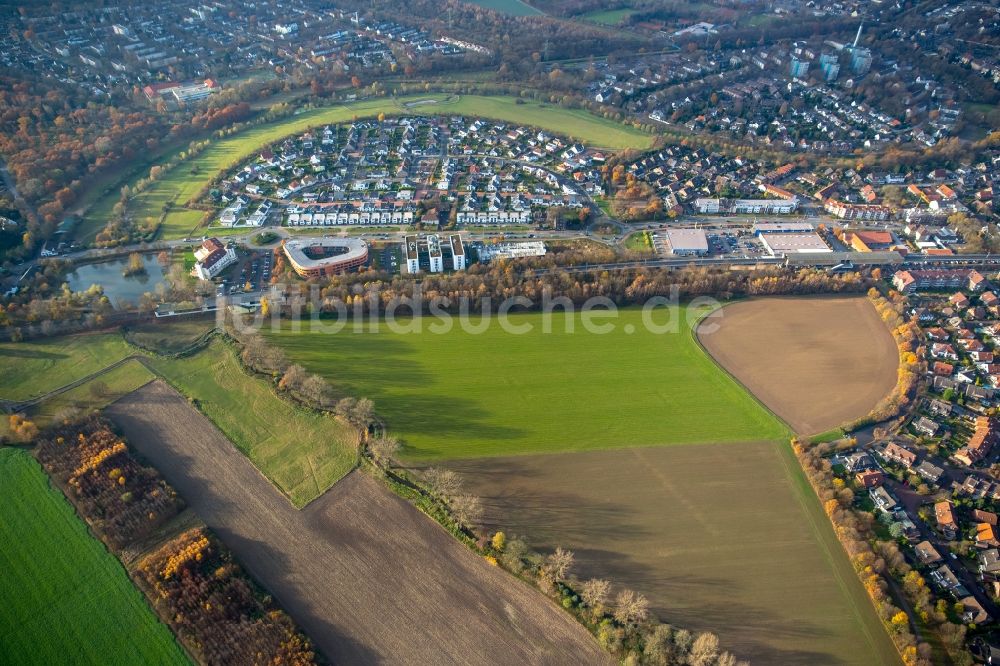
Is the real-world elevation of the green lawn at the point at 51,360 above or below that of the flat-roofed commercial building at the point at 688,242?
above

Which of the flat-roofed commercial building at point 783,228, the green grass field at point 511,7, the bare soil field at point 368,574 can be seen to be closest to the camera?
the bare soil field at point 368,574

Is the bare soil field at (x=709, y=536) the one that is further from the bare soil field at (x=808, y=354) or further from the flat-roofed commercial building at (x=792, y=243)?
the flat-roofed commercial building at (x=792, y=243)

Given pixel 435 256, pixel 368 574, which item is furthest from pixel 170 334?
pixel 368 574

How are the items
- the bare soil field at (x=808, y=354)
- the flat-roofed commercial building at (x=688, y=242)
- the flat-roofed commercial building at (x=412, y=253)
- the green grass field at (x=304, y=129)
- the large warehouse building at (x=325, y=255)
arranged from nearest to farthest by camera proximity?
the bare soil field at (x=808, y=354), the large warehouse building at (x=325, y=255), the flat-roofed commercial building at (x=412, y=253), the flat-roofed commercial building at (x=688, y=242), the green grass field at (x=304, y=129)

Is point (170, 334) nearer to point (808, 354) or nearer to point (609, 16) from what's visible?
point (808, 354)

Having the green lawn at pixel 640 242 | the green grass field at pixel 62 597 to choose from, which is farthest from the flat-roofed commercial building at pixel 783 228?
the green grass field at pixel 62 597

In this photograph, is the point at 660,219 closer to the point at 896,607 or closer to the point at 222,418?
the point at 896,607

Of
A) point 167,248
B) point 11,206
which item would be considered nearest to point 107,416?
point 167,248
